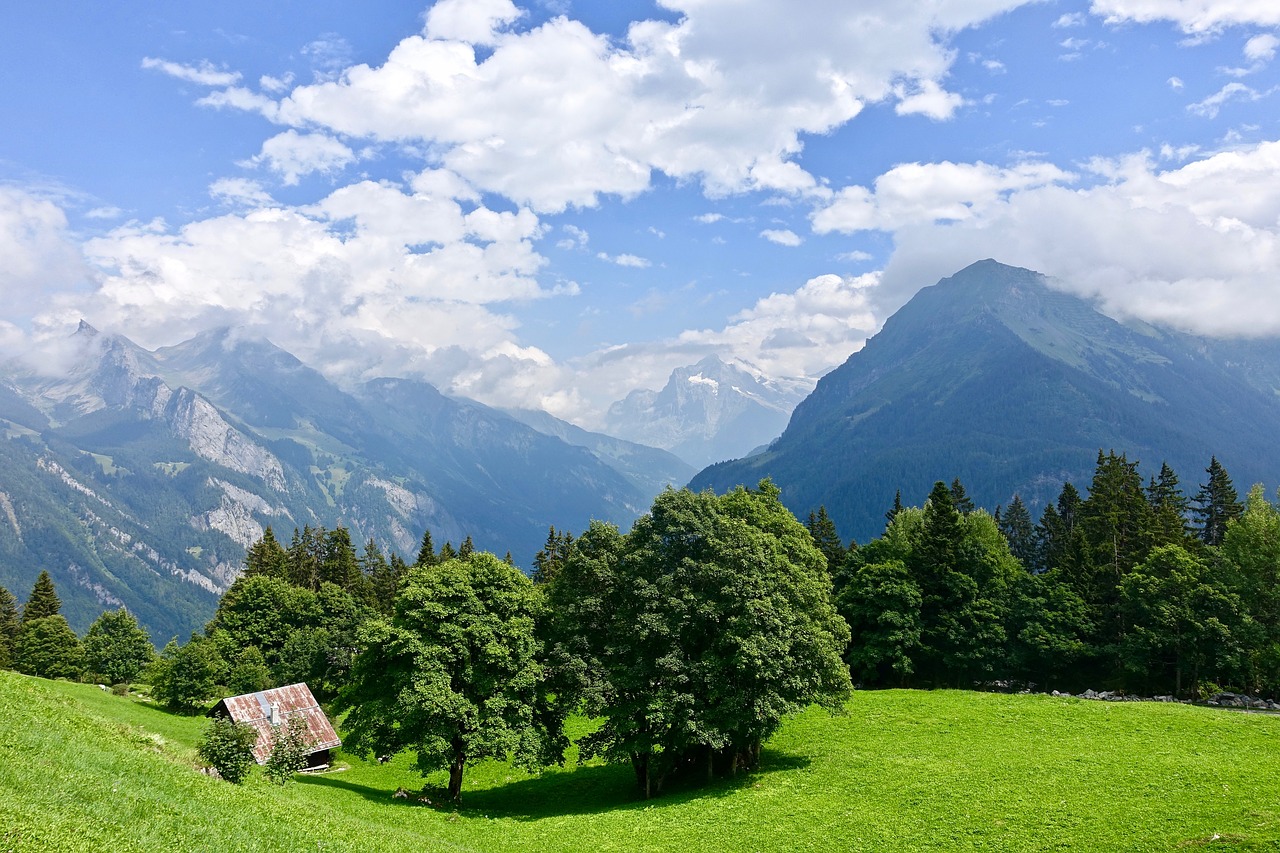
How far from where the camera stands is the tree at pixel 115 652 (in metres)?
98.9

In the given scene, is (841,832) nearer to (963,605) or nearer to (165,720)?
(963,605)

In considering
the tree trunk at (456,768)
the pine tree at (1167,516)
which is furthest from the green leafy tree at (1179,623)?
the tree trunk at (456,768)

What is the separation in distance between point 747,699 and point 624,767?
1621 centimetres

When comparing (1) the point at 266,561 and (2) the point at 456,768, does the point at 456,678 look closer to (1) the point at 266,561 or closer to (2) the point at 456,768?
(2) the point at 456,768

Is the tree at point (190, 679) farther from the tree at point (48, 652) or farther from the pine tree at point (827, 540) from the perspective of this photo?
the pine tree at point (827, 540)

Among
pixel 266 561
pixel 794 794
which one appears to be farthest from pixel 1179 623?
pixel 266 561

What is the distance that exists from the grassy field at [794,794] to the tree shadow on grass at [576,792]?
0.75 feet

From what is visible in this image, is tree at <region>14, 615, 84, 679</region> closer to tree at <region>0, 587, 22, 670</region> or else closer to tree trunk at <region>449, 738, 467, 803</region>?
tree at <region>0, 587, 22, 670</region>

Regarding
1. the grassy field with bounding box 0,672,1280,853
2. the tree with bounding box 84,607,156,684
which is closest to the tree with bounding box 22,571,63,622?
the tree with bounding box 84,607,156,684

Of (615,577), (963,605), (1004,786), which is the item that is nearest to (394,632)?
(615,577)

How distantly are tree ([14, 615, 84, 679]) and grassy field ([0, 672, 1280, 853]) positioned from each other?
68.5m

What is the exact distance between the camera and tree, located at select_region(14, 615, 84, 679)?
9388 cm

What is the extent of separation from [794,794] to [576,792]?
50.8 feet

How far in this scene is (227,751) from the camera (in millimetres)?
31859
